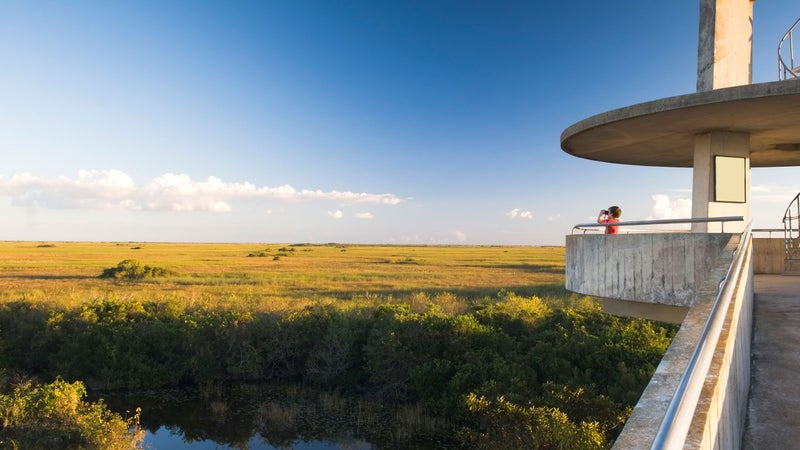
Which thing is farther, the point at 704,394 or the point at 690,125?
the point at 690,125

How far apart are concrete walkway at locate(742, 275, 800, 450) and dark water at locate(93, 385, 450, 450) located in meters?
15.3

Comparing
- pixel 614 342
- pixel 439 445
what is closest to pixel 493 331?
pixel 614 342

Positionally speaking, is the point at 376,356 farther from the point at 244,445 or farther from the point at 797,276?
the point at 797,276

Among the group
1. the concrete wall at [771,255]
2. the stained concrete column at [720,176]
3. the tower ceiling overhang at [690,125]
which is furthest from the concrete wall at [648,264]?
the concrete wall at [771,255]

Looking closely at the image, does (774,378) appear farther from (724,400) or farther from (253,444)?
(253,444)

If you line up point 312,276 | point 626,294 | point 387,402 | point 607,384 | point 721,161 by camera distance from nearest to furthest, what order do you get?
1. point 626,294
2. point 721,161
3. point 607,384
4. point 387,402
5. point 312,276

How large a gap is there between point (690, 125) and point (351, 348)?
2108 cm

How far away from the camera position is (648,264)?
11.2 metres

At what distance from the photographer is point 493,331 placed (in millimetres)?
28250

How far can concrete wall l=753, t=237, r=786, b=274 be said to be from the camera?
16.1m

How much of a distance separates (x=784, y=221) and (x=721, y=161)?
526 cm

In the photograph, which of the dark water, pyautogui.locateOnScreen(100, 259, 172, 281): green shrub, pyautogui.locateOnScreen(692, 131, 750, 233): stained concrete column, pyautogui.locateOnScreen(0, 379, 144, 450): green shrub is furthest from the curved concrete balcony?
pyautogui.locateOnScreen(100, 259, 172, 281): green shrub

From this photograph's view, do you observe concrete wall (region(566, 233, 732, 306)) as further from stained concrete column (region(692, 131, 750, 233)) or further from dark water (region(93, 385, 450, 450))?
dark water (region(93, 385, 450, 450))

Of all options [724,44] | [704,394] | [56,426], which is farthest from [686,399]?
[56,426]
